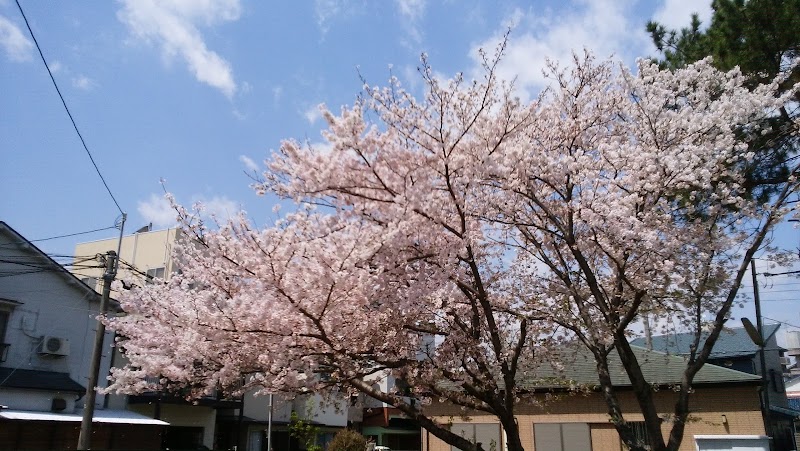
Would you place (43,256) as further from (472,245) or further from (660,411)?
(660,411)

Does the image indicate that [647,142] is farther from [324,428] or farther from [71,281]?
[324,428]

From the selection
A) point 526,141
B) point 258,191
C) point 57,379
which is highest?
point 526,141

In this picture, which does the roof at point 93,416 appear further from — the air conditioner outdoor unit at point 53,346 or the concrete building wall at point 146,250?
the concrete building wall at point 146,250

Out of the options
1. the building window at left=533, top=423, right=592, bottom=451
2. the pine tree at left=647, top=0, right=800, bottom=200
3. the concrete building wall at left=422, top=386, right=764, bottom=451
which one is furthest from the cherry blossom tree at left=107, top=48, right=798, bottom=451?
the building window at left=533, top=423, right=592, bottom=451

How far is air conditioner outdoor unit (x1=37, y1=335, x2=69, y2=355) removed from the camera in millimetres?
18955

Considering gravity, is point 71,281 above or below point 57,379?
above

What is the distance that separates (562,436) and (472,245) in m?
12.4

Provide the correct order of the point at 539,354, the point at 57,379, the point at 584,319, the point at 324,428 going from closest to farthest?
the point at 584,319
the point at 539,354
the point at 57,379
the point at 324,428

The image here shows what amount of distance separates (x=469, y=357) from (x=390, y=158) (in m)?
3.25

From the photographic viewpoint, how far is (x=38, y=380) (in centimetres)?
1803

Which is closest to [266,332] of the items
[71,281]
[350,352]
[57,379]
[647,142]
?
[350,352]

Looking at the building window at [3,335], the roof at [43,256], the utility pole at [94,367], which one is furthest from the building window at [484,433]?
the building window at [3,335]

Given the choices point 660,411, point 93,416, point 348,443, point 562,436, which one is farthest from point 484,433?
point 93,416

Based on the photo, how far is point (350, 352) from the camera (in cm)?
785
